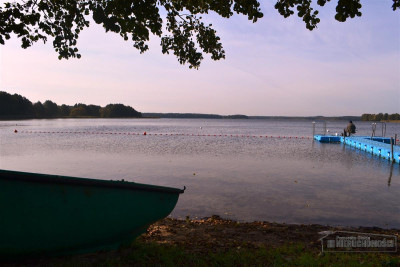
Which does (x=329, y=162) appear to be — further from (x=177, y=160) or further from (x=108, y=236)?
(x=108, y=236)

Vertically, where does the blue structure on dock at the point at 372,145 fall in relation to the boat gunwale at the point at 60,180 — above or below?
below

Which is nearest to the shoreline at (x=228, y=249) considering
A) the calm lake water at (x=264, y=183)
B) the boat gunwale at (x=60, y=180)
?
the boat gunwale at (x=60, y=180)

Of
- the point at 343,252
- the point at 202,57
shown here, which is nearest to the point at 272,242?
the point at 343,252

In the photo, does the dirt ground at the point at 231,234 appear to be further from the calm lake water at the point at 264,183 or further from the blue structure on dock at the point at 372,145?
the blue structure on dock at the point at 372,145

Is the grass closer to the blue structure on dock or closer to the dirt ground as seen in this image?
the dirt ground

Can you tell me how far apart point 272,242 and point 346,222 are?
3306mm

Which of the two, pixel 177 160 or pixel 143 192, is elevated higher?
pixel 143 192

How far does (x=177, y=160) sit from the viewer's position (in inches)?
842

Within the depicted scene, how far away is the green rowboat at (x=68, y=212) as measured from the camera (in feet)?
14.2

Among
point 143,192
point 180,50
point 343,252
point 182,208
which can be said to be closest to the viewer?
point 143,192

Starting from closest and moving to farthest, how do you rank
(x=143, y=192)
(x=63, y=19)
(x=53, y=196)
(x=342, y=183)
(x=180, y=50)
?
(x=53, y=196) → (x=143, y=192) → (x=63, y=19) → (x=180, y=50) → (x=342, y=183)

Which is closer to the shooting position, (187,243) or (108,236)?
(108,236)

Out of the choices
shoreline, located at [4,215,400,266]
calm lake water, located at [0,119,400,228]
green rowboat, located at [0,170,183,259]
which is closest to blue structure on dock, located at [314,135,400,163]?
calm lake water, located at [0,119,400,228]

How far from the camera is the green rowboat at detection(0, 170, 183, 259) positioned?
4.33m
